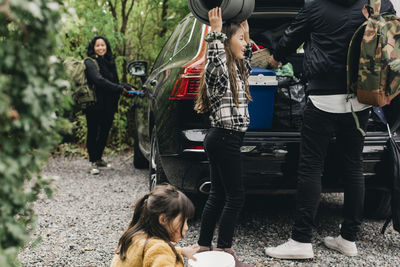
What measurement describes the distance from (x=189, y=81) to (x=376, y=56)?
1.32 meters

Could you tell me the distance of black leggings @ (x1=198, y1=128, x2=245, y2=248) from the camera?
284 centimetres

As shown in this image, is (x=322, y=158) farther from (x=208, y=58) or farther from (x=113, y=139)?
(x=113, y=139)

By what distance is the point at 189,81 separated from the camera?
10.9 feet

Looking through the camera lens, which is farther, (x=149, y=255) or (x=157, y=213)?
(x=157, y=213)

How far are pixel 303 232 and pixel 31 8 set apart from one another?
2.55 m

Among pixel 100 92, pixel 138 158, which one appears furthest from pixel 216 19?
pixel 138 158

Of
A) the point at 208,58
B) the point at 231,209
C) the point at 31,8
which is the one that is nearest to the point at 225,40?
the point at 208,58

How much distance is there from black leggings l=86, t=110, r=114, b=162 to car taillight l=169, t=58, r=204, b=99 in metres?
3.20

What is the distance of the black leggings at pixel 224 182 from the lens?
9.33 ft

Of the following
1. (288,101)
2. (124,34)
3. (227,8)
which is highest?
(124,34)

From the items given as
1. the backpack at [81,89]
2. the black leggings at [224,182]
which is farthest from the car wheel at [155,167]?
the backpack at [81,89]

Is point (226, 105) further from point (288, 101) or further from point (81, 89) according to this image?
point (81, 89)

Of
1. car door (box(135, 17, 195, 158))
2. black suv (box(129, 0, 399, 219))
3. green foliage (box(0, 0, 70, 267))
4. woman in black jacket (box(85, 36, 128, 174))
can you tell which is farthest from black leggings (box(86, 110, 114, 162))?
green foliage (box(0, 0, 70, 267))

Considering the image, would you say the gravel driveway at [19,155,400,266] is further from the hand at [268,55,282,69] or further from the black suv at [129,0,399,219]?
the hand at [268,55,282,69]
